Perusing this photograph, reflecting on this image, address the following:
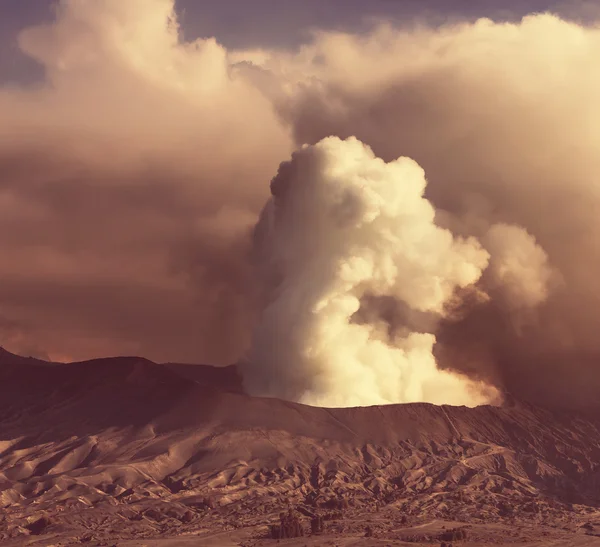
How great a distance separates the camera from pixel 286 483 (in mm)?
181875

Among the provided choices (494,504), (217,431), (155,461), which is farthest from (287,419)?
(494,504)

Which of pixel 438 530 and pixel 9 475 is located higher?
pixel 9 475

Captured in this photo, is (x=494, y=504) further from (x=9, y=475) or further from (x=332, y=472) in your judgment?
(x=9, y=475)

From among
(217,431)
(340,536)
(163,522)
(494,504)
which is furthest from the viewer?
(217,431)

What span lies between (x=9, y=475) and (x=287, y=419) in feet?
141

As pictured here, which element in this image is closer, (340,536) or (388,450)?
(340,536)

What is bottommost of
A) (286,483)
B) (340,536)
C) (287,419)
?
(340,536)

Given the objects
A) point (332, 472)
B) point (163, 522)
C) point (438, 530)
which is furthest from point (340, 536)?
point (332, 472)

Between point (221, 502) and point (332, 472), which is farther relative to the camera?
point (332, 472)

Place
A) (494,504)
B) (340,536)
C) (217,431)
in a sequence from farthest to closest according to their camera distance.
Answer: (217,431), (494,504), (340,536)

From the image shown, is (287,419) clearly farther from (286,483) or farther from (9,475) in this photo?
(9,475)

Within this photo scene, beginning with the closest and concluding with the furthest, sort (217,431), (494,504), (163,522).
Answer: (163,522)
(494,504)
(217,431)

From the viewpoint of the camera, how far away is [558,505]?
18138 centimetres

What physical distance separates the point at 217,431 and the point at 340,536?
50.0m
